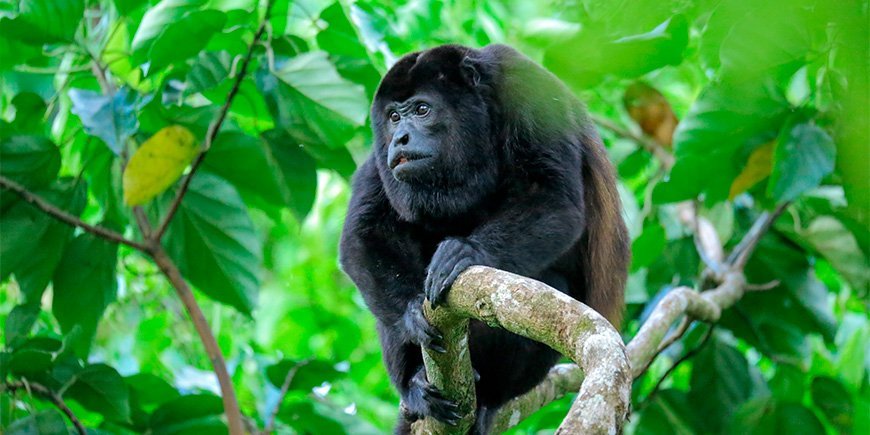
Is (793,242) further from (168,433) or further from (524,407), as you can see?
(168,433)

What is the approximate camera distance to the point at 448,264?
2238 millimetres

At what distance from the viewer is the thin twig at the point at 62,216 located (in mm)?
3605

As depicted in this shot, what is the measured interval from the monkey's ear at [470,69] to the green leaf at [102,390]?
1.71 metres

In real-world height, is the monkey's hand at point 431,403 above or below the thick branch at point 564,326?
below

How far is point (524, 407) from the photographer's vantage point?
3275mm

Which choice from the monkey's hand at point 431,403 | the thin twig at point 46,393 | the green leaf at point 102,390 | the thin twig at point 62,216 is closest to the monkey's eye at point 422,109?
the monkey's hand at point 431,403

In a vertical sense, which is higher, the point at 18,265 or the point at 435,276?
the point at 435,276

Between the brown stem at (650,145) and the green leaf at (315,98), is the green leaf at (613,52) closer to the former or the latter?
the green leaf at (315,98)

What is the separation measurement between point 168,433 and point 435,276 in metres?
1.99

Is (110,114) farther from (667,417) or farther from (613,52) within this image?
(667,417)

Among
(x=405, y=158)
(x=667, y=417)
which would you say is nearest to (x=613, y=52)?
(x=405, y=158)

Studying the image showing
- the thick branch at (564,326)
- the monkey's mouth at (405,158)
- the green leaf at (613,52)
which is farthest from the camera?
the monkey's mouth at (405,158)

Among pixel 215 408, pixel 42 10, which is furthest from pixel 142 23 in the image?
pixel 215 408

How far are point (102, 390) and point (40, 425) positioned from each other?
0.93 feet
